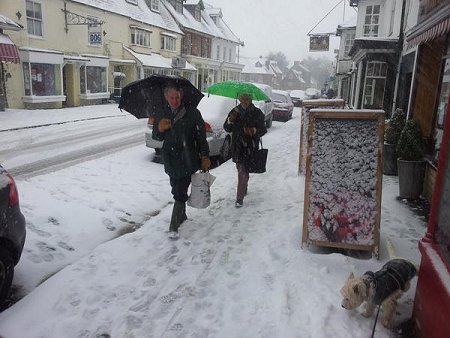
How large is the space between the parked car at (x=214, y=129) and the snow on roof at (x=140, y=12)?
16.9 m

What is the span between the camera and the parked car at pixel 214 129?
8966 mm

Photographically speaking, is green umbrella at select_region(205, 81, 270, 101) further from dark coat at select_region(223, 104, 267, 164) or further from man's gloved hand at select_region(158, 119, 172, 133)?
man's gloved hand at select_region(158, 119, 172, 133)

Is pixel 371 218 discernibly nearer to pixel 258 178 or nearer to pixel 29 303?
pixel 29 303

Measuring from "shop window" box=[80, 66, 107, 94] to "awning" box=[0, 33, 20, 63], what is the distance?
650 cm

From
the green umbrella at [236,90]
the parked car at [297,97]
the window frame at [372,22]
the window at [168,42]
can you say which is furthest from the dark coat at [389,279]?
the parked car at [297,97]

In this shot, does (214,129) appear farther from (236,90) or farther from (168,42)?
(168,42)

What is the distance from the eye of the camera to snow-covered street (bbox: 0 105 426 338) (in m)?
3.17

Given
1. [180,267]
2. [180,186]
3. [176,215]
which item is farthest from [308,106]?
[180,267]

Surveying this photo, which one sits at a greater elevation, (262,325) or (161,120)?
(161,120)

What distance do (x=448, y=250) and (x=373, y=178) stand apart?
139cm

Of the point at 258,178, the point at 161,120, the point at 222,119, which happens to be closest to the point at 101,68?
the point at 222,119

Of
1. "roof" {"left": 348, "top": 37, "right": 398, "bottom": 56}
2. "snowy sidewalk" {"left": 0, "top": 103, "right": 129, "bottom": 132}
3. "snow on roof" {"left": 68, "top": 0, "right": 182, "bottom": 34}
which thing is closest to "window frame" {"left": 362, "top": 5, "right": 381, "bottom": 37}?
"roof" {"left": 348, "top": 37, "right": 398, "bottom": 56}

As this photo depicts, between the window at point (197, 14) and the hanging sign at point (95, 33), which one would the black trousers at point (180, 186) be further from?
the window at point (197, 14)

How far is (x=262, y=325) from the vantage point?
3.15 m
